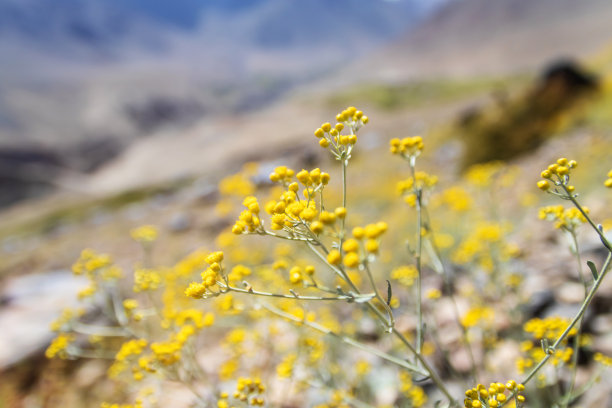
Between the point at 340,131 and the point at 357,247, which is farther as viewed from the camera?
the point at 340,131

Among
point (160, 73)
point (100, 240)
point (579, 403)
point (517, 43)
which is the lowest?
point (579, 403)

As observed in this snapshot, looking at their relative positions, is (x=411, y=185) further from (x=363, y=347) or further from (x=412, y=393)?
(x=412, y=393)

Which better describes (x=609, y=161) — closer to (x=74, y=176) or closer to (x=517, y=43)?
(x=74, y=176)

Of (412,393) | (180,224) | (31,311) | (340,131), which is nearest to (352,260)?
(340,131)

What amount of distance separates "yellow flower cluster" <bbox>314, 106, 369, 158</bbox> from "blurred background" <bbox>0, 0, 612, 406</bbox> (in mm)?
5891

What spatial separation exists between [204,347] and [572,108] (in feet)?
49.1

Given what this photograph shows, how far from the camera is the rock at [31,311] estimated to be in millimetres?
5785

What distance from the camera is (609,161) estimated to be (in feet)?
28.2

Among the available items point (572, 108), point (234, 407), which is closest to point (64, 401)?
point (234, 407)

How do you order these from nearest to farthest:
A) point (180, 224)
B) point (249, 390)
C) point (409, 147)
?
point (409, 147)
point (249, 390)
point (180, 224)

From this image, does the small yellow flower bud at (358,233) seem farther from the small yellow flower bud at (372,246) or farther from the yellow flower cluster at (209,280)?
the yellow flower cluster at (209,280)

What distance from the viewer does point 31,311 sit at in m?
6.83

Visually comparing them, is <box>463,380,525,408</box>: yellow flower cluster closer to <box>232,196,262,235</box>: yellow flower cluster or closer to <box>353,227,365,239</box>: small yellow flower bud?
<box>353,227,365,239</box>: small yellow flower bud

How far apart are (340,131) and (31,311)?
24.6ft
